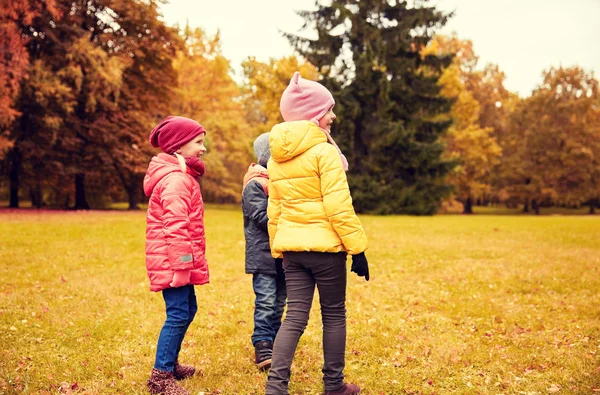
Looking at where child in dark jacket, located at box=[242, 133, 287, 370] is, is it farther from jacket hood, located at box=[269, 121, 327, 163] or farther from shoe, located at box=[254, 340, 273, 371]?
jacket hood, located at box=[269, 121, 327, 163]

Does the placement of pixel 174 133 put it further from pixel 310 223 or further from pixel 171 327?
pixel 171 327

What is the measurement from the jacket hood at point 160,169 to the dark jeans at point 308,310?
1.13 m

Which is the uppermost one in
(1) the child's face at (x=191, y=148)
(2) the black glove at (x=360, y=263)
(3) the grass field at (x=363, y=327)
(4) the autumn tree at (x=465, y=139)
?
(4) the autumn tree at (x=465, y=139)

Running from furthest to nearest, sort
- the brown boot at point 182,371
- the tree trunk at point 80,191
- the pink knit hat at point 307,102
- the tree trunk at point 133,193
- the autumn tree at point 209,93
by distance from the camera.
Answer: the autumn tree at point 209,93, the tree trunk at point 133,193, the tree trunk at point 80,191, the brown boot at point 182,371, the pink knit hat at point 307,102

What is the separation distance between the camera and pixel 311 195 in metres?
3.44

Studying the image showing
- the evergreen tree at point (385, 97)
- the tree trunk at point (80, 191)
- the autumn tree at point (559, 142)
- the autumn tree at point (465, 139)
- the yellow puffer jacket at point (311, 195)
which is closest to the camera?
the yellow puffer jacket at point (311, 195)

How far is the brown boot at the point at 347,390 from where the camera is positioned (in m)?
3.70

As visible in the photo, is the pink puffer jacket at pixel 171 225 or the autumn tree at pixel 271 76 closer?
the pink puffer jacket at pixel 171 225

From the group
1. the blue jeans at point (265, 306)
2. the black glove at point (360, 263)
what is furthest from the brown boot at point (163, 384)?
the black glove at point (360, 263)

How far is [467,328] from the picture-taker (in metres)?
5.75

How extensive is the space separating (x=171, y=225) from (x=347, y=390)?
179 centimetres

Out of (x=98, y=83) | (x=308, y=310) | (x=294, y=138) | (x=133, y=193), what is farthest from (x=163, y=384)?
(x=133, y=193)

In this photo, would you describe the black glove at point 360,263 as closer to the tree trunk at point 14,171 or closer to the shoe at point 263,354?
the shoe at point 263,354

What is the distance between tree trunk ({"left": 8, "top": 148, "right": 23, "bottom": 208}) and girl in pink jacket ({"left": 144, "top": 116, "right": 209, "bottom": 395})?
25.8 meters
